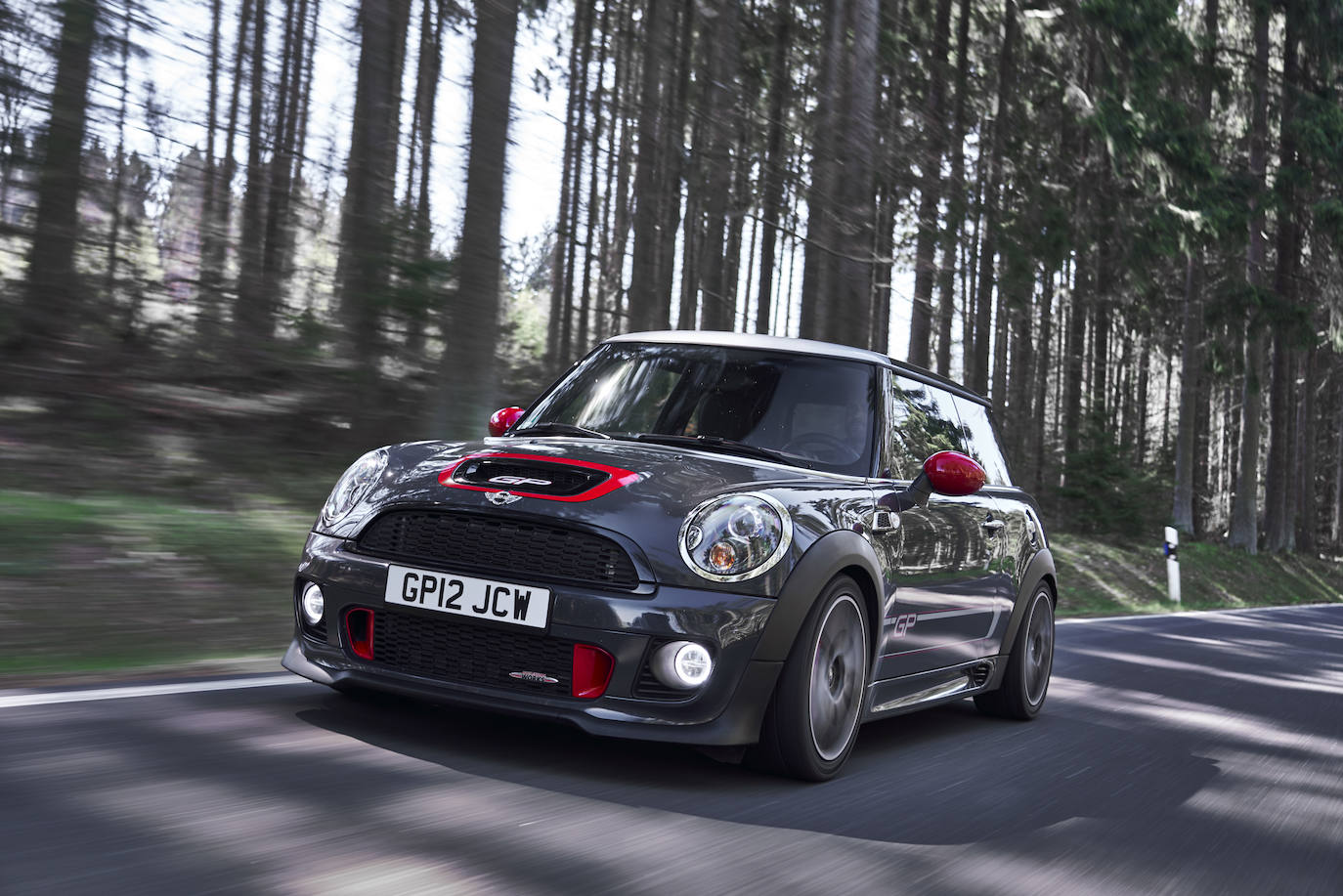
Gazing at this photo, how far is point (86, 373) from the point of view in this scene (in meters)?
10.0

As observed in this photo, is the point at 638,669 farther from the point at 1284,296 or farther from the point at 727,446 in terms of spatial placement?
the point at 1284,296

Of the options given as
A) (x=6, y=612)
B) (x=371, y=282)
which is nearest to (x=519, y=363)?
(x=371, y=282)

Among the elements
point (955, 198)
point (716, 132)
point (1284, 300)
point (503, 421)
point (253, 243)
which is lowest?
point (503, 421)

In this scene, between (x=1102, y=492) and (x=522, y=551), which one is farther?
(x=1102, y=492)

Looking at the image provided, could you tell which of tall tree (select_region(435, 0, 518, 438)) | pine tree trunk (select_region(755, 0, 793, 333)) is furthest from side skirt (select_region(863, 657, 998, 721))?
pine tree trunk (select_region(755, 0, 793, 333))

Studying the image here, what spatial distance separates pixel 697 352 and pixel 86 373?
6.17m

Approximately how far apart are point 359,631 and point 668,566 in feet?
3.51

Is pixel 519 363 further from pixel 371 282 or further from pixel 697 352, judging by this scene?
pixel 697 352

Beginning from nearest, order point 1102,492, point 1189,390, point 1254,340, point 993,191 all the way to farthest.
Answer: point 993,191
point 1102,492
point 1254,340
point 1189,390

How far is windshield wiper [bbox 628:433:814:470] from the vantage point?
16.7 feet

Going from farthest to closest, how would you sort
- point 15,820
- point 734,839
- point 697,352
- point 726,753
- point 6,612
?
1. point 6,612
2. point 697,352
3. point 726,753
4. point 734,839
5. point 15,820

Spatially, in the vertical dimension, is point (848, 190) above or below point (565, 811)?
above

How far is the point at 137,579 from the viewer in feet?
22.9

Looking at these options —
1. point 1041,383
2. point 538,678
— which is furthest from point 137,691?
point 1041,383
